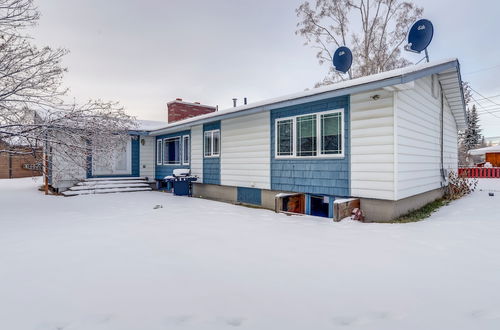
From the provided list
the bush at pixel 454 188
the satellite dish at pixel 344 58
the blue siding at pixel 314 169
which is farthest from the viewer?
the bush at pixel 454 188

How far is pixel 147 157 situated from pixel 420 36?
12.6m

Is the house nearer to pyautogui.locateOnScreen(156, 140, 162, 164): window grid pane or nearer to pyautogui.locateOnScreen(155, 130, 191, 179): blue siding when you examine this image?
pyautogui.locateOnScreen(155, 130, 191, 179): blue siding

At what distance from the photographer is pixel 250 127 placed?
9156 millimetres

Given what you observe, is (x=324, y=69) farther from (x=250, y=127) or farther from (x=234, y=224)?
(x=234, y=224)

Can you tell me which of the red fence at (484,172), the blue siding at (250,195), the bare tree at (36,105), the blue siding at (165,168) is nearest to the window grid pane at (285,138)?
the blue siding at (250,195)

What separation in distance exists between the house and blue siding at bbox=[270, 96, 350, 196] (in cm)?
3

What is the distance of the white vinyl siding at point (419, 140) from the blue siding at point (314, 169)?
3.67ft

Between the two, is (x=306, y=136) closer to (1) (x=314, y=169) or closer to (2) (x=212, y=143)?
(1) (x=314, y=169)

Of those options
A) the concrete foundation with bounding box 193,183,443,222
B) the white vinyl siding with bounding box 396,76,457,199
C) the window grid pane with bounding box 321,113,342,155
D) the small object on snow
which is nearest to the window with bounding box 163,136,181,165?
the concrete foundation with bounding box 193,183,443,222

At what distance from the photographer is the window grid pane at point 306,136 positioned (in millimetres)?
7285

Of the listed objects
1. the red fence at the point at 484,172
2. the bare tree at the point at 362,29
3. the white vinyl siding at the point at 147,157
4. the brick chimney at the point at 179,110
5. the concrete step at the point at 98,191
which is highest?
the bare tree at the point at 362,29

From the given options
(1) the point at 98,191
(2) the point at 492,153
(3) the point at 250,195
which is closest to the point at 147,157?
(1) the point at 98,191

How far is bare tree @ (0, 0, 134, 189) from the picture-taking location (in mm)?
7230

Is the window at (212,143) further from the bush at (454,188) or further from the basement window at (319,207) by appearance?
the bush at (454,188)
